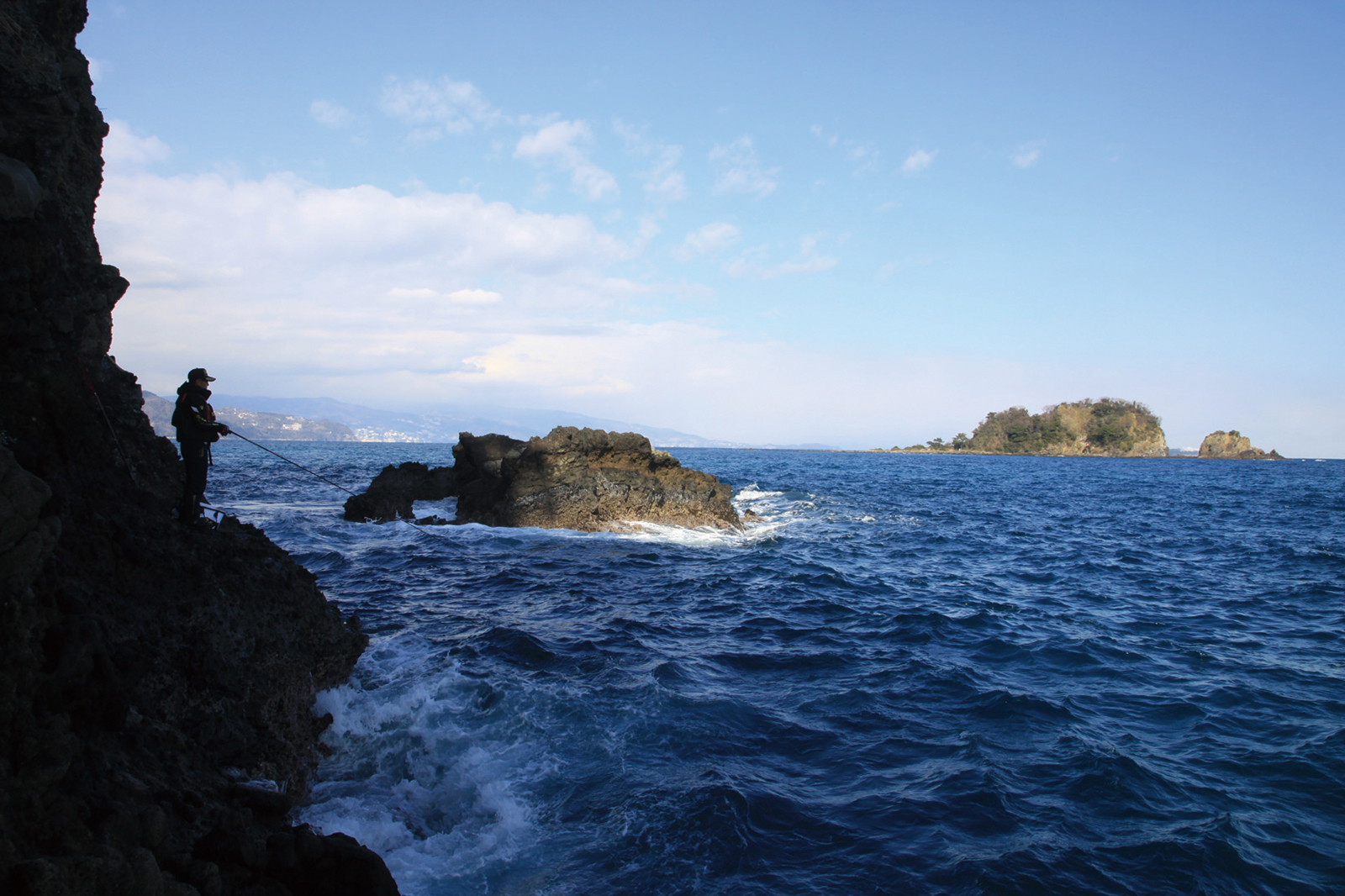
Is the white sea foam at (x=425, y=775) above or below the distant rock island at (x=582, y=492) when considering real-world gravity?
below

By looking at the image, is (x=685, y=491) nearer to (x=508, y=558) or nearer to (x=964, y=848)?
(x=508, y=558)

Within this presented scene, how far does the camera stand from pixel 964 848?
582 centimetres

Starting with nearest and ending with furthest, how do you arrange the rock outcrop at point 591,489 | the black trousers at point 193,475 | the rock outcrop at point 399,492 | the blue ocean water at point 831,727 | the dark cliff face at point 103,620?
the dark cliff face at point 103,620 < the blue ocean water at point 831,727 < the black trousers at point 193,475 < the rock outcrop at point 591,489 < the rock outcrop at point 399,492

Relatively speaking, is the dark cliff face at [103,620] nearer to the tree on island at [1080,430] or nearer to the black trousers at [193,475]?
the black trousers at [193,475]

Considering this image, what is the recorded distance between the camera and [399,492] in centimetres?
2648

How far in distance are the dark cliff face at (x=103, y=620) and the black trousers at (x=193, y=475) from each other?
26 cm

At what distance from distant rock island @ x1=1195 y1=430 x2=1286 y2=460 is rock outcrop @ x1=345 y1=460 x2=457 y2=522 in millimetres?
168541

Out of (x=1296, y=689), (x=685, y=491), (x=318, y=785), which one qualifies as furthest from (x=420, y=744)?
(x=685, y=491)

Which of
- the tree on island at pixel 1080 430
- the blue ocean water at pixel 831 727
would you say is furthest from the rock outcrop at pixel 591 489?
the tree on island at pixel 1080 430

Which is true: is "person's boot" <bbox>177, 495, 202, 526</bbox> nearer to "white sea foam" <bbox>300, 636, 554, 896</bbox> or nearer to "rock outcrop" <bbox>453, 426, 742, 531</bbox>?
"white sea foam" <bbox>300, 636, 554, 896</bbox>

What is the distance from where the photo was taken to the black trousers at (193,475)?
24.7 feet

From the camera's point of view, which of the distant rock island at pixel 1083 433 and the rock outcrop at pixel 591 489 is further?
the distant rock island at pixel 1083 433

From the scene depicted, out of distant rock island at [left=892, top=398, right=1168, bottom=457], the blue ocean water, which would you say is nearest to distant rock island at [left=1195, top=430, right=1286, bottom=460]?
distant rock island at [left=892, top=398, right=1168, bottom=457]

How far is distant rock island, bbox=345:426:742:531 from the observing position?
22.5 m
